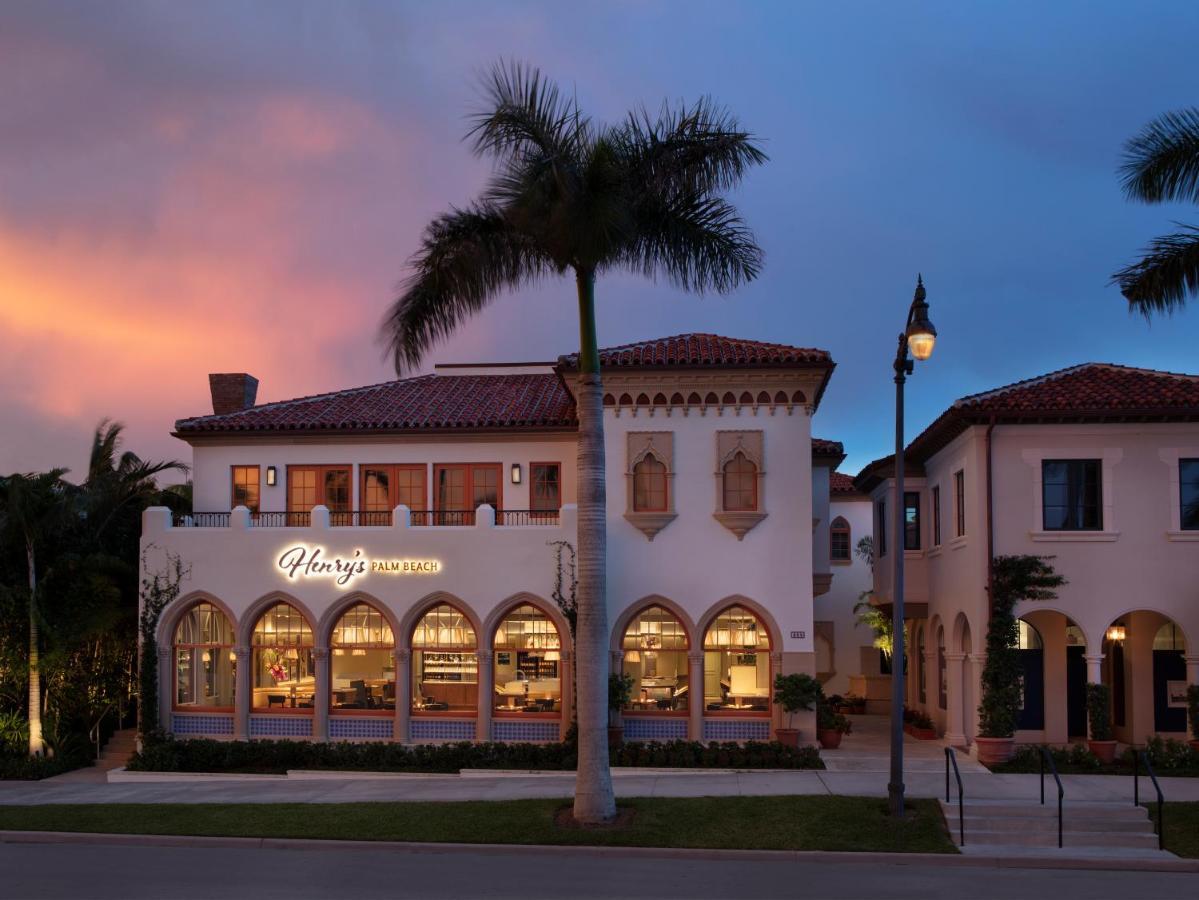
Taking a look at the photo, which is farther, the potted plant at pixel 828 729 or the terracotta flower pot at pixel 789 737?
the potted plant at pixel 828 729

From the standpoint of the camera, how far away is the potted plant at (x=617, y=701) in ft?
76.3

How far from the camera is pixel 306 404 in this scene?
2773 centimetres

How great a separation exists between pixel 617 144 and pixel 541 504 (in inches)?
439

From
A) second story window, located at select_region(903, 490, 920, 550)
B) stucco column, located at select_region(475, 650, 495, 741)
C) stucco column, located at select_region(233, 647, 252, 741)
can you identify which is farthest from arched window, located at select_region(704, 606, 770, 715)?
stucco column, located at select_region(233, 647, 252, 741)

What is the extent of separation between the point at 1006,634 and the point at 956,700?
273 cm

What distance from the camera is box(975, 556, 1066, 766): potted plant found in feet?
72.8

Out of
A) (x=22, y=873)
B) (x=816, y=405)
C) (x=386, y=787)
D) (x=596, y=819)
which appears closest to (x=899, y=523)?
(x=596, y=819)

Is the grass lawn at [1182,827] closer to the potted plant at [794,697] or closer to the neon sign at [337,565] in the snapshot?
the potted plant at [794,697]

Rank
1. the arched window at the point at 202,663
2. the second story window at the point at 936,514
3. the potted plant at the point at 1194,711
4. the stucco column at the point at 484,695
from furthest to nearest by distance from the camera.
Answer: the second story window at the point at 936,514
the arched window at the point at 202,663
the stucco column at the point at 484,695
the potted plant at the point at 1194,711

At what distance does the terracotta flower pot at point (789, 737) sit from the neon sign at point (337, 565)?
8.35m

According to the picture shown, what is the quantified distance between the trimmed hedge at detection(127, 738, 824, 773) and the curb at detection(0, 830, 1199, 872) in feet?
23.2

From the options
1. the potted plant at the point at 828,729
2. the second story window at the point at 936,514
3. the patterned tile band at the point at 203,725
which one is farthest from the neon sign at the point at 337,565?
the second story window at the point at 936,514

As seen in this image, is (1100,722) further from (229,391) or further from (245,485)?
(229,391)

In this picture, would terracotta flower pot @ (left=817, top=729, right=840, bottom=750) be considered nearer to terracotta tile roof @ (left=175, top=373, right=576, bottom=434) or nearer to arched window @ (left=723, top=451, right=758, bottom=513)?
arched window @ (left=723, top=451, right=758, bottom=513)
